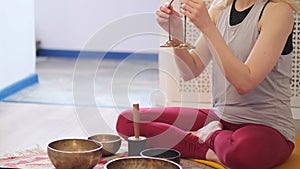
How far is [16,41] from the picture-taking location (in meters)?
2.95

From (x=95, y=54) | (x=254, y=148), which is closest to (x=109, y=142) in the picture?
(x=254, y=148)

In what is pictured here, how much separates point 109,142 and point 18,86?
1.57m

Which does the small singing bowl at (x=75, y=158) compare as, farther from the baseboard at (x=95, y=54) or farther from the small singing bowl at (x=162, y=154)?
the baseboard at (x=95, y=54)

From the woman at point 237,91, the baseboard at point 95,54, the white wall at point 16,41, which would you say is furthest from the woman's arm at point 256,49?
the baseboard at point 95,54

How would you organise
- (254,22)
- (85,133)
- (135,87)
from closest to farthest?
(254,22) → (85,133) → (135,87)

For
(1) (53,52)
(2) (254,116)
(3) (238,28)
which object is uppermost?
Answer: (3) (238,28)

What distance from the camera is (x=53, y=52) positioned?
4504mm

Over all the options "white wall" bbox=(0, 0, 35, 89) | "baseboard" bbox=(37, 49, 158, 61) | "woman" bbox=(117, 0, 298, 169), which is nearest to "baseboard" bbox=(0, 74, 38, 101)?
"white wall" bbox=(0, 0, 35, 89)

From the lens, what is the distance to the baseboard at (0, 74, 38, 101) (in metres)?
2.79

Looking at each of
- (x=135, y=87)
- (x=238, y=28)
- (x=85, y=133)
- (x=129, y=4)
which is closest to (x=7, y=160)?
(x=85, y=133)

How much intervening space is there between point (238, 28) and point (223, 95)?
0.67 ft

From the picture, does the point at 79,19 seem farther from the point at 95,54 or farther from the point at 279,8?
the point at 279,8

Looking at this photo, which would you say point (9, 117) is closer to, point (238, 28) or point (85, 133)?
point (85, 133)

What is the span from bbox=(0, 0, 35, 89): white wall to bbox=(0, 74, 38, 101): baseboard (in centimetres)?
2
